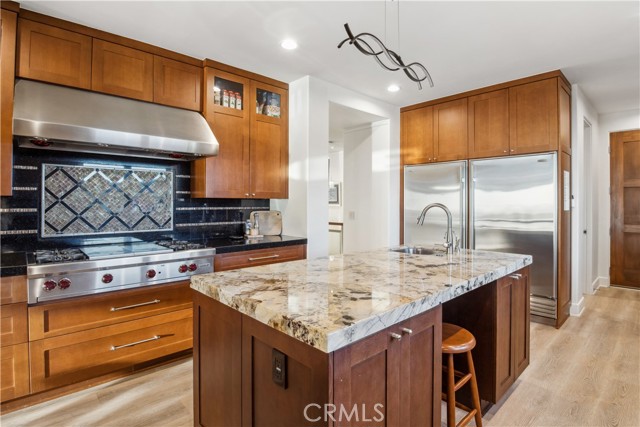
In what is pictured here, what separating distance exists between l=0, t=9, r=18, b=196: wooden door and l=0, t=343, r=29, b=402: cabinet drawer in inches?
37.3

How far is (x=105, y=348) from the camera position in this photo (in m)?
2.29

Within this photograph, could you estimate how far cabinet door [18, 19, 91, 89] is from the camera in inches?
88.7

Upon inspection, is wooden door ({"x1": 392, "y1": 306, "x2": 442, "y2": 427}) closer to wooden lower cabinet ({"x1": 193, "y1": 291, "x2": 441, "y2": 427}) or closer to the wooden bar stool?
wooden lower cabinet ({"x1": 193, "y1": 291, "x2": 441, "y2": 427})

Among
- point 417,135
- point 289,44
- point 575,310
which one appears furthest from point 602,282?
point 289,44

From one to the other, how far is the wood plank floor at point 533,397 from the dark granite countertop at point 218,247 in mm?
862

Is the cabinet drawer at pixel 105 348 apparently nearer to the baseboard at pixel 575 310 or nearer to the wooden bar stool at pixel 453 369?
the wooden bar stool at pixel 453 369

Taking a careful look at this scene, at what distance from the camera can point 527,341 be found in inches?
90.0

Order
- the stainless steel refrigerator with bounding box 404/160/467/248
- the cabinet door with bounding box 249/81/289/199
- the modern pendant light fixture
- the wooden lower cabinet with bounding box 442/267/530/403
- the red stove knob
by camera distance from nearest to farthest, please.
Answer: the modern pendant light fixture, the wooden lower cabinet with bounding box 442/267/530/403, the red stove knob, the cabinet door with bounding box 249/81/289/199, the stainless steel refrigerator with bounding box 404/160/467/248

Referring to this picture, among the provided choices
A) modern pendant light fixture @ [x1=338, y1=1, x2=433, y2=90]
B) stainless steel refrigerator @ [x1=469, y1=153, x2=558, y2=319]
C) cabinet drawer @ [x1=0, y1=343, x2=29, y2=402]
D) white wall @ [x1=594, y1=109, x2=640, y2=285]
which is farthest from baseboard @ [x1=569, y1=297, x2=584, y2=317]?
cabinet drawer @ [x1=0, y1=343, x2=29, y2=402]

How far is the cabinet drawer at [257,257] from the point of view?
282cm

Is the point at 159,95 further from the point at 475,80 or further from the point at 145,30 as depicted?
the point at 475,80

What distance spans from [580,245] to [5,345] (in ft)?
17.3

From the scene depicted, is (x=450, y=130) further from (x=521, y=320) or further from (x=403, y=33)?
(x=521, y=320)

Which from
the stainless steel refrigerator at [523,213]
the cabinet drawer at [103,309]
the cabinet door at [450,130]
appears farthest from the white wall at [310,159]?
the stainless steel refrigerator at [523,213]
